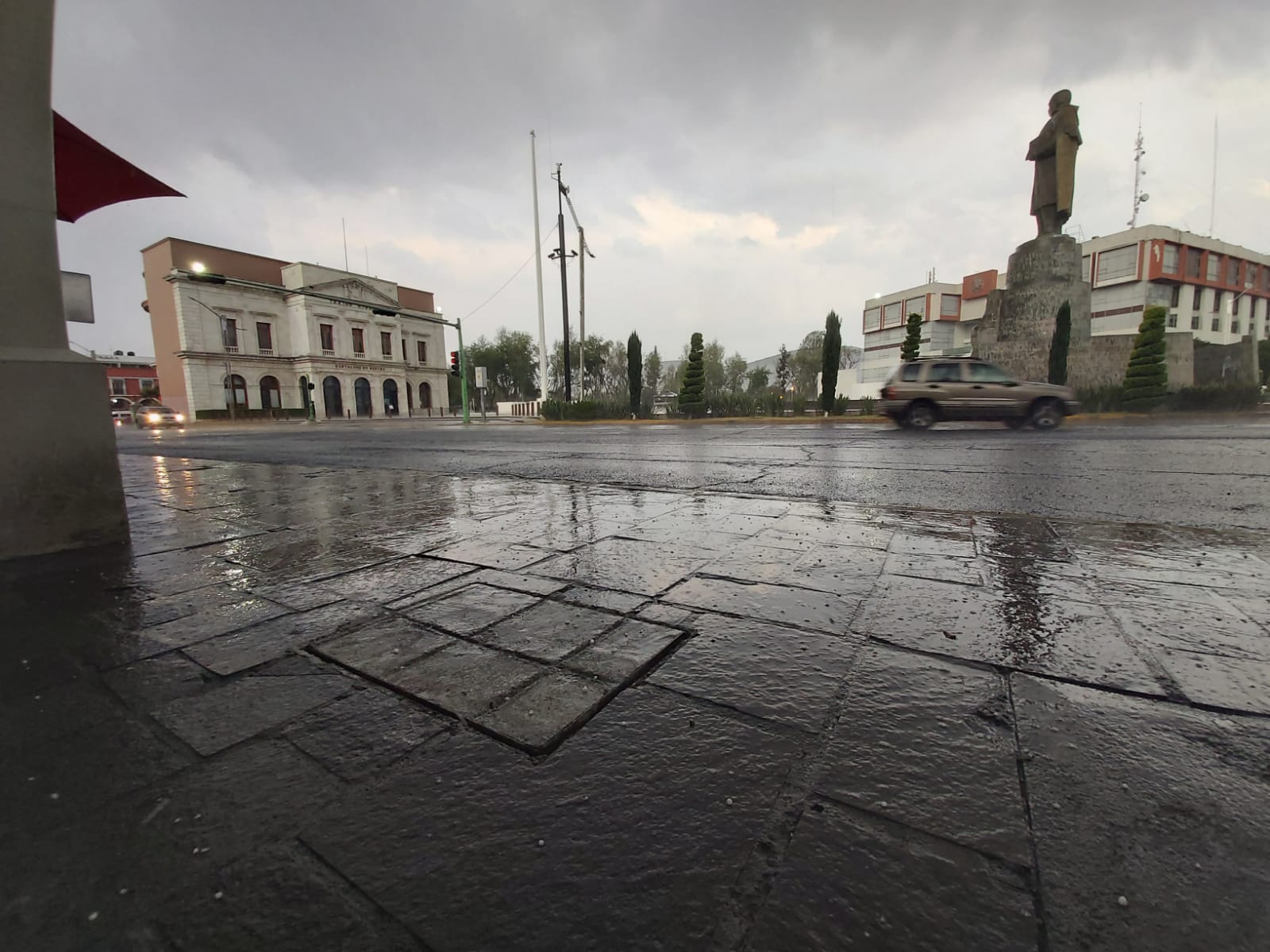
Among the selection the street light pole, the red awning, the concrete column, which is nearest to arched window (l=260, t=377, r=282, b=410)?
the street light pole

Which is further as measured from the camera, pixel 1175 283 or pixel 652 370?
pixel 652 370

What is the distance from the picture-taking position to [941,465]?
697 centimetres

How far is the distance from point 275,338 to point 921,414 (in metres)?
51.5

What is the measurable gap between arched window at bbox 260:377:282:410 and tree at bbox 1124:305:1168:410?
54058mm

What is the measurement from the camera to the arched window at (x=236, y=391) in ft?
144

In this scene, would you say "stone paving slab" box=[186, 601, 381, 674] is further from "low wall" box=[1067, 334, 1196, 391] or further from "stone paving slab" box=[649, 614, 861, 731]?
"low wall" box=[1067, 334, 1196, 391]

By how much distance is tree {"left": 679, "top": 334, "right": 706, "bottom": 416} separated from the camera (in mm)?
27641

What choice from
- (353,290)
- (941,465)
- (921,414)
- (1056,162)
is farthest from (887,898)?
(353,290)

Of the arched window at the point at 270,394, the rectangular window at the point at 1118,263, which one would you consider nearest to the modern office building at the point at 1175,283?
the rectangular window at the point at 1118,263

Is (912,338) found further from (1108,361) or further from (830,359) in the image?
(1108,361)

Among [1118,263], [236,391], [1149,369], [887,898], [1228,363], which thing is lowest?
[887,898]

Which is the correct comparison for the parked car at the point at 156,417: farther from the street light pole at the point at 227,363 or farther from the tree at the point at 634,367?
the tree at the point at 634,367

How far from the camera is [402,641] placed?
2043 millimetres

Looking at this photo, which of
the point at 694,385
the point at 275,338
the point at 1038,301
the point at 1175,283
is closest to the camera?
the point at 1038,301
